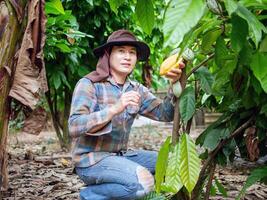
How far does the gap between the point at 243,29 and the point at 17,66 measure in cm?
97

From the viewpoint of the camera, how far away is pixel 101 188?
6.22 ft

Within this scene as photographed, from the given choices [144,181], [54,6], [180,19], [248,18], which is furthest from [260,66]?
[54,6]

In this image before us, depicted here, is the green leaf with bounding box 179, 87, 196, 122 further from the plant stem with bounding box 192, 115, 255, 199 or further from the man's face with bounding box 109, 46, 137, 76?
the man's face with bounding box 109, 46, 137, 76

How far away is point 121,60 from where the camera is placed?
2002mm

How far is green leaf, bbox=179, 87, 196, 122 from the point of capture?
130 centimetres

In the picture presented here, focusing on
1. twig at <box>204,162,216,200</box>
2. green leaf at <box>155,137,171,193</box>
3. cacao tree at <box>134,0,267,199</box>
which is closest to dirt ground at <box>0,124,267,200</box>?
twig at <box>204,162,216,200</box>

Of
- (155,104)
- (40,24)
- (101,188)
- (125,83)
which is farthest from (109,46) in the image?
(101,188)

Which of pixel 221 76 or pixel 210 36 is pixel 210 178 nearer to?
pixel 221 76

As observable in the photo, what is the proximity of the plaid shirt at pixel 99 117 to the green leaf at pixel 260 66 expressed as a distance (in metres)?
0.85

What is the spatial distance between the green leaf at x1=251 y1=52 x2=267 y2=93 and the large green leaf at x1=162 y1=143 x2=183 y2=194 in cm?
36

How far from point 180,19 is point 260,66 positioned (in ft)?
1.06

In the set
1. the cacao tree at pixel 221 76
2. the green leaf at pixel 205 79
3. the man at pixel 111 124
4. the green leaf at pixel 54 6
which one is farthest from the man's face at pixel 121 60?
the green leaf at pixel 205 79

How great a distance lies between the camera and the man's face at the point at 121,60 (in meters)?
2.00

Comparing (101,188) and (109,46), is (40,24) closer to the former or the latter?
(109,46)
